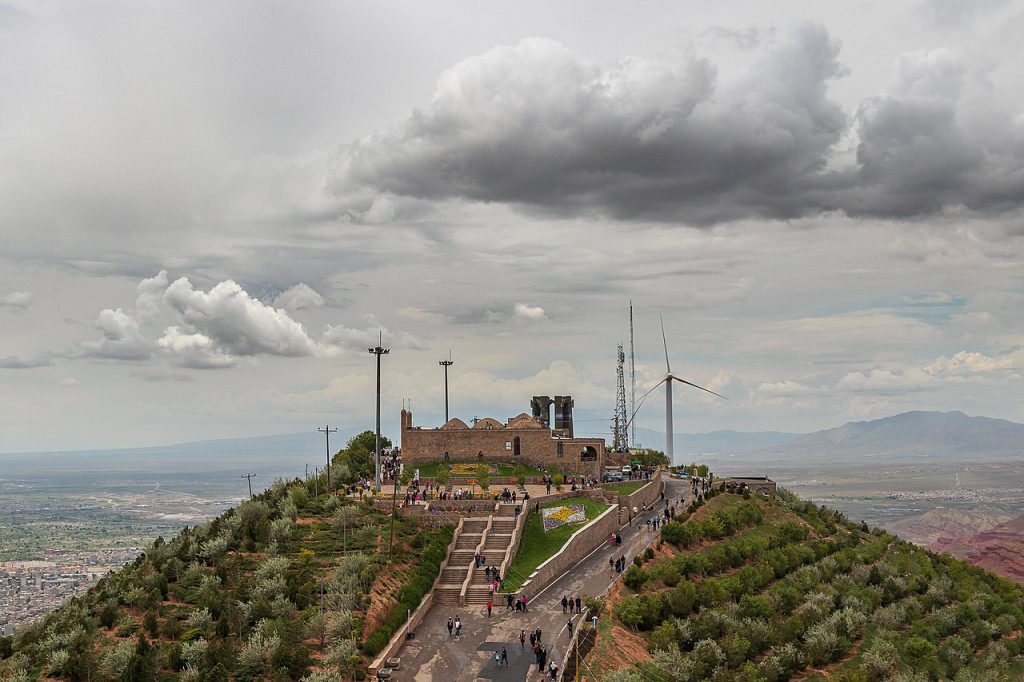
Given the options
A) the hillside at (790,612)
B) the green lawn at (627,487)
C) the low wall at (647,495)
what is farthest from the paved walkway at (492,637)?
the green lawn at (627,487)

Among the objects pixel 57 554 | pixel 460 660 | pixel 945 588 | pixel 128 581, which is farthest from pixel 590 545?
pixel 57 554

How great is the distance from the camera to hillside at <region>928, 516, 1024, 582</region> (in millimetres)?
141375

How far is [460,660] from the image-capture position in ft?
140

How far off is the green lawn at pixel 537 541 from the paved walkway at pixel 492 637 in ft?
5.74

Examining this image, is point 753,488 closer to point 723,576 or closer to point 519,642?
point 723,576

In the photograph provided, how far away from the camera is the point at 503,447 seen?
85.2m

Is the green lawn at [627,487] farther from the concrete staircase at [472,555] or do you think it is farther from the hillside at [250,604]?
the hillside at [250,604]

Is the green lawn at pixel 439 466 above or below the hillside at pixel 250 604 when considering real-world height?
above

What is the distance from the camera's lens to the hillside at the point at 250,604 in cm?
4056

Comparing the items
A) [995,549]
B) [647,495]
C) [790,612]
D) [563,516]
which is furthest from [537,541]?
[995,549]

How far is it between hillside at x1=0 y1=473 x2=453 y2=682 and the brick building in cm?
2110

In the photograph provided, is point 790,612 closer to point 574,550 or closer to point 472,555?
point 574,550

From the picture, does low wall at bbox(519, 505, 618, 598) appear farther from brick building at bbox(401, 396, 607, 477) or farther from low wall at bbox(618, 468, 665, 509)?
brick building at bbox(401, 396, 607, 477)

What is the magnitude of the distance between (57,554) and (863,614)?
163m
